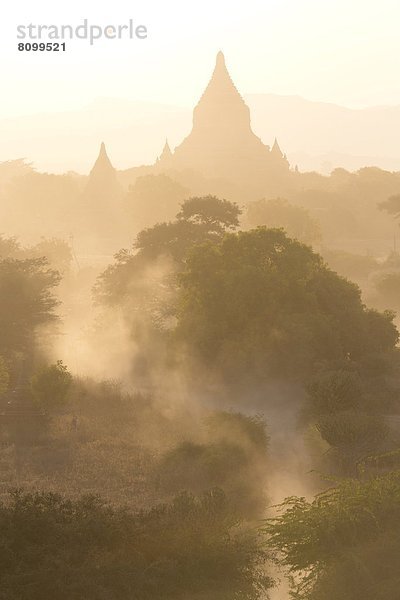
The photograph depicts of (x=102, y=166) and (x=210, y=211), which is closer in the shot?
(x=210, y=211)

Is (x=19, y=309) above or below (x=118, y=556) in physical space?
above

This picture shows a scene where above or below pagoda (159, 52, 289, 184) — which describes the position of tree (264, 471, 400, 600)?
below

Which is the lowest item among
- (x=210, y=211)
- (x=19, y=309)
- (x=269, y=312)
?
(x=269, y=312)

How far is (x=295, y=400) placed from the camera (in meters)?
35.0

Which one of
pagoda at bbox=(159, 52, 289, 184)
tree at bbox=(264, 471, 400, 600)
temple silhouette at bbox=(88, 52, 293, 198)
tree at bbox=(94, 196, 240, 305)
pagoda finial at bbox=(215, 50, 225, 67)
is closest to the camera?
tree at bbox=(264, 471, 400, 600)

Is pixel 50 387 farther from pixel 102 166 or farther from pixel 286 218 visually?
pixel 102 166

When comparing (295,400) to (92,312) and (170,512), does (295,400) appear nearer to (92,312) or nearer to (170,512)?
(170,512)

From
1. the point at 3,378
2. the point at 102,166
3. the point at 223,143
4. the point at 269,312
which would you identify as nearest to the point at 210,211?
the point at 269,312

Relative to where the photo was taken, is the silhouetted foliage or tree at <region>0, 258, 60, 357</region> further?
tree at <region>0, 258, 60, 357</region>

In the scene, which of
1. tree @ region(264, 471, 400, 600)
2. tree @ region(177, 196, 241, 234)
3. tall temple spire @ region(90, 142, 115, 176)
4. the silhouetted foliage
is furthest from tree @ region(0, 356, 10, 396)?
tall temple spire @ region(90, 142, 115, 176)

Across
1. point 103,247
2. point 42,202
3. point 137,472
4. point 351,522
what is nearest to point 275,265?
point 137,472

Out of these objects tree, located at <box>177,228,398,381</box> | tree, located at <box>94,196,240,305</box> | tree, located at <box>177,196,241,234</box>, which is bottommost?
tree, located at <box>177,228,398,381</box>

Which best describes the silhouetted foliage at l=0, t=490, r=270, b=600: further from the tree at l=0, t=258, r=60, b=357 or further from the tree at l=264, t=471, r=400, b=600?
the tree at l=0, t=258, r=60, b=357

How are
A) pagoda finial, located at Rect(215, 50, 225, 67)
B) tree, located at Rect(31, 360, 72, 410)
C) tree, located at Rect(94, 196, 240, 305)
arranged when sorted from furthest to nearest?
pagoda finial, located at Rect(215, 50, 225, 67)
tree, located at Rect(94, 196, 240, 305)
tree, located at Rect(31, 360, 72, 410)
